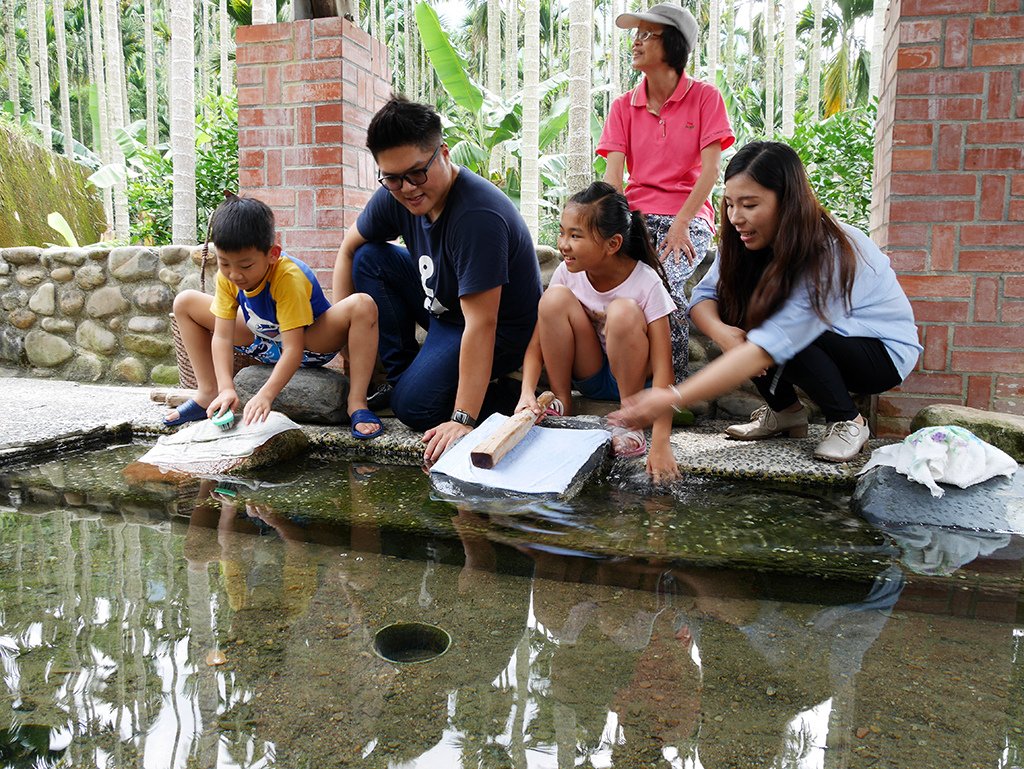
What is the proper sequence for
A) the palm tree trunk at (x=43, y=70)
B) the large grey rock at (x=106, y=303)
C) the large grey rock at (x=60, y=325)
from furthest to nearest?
1. the palm tree trunk at (x=43, y=70)
2. the large grey rock at (x=60, y=325)
3. the large grey rock at (x=106, y=303)

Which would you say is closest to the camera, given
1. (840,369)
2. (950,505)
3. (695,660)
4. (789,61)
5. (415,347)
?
(695,660)

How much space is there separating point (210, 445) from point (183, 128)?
4.30 m

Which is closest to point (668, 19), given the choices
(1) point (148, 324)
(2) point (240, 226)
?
(2) point (240, 226)

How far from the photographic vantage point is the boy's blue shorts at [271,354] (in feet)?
10.3

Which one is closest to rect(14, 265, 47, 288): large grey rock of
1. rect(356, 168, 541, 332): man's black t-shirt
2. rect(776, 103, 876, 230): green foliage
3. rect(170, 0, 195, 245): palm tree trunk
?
rect(170, 0, 195, 245): palm tree trunk

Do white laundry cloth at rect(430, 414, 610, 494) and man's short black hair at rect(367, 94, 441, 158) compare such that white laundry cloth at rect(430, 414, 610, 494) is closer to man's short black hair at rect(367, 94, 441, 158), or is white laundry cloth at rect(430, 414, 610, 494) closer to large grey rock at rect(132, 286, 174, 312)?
man's short black hair at rect(367, 94, 441, 158)

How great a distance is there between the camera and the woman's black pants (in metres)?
2.58

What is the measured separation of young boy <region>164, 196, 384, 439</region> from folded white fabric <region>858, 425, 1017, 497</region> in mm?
1760

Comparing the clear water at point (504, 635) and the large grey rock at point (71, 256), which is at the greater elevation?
the large grey rock at point (71, 256)

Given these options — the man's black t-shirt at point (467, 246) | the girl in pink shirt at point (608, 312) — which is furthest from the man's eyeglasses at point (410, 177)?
the girl in pink shirt at point (608, 312)

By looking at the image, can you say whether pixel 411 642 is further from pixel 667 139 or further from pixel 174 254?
pixel 174 254

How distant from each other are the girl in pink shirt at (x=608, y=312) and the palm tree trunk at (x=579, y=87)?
3.63m

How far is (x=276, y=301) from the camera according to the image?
289cm

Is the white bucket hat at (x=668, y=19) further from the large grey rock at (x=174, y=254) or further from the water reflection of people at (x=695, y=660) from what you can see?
the large grey rock at (x=174, y=254)
